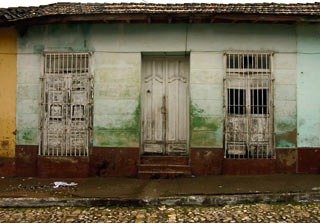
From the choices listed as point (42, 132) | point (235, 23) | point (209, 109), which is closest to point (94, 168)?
point (42, 132)

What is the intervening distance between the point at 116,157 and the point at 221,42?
3.59m

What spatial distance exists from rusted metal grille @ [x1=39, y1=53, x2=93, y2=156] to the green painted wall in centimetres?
18

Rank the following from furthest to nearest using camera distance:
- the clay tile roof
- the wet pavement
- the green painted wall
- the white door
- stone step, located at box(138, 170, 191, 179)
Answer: the white door → the green painted wall → stone step, located at box(138, 170, 191, 179) → the clay tile roof → the wet pavement

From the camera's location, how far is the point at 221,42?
22.3 ft

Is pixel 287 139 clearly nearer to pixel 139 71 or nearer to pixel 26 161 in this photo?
pixel 139 71

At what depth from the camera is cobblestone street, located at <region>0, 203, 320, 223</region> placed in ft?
14.6

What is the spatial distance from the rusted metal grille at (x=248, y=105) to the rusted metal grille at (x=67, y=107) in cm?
324

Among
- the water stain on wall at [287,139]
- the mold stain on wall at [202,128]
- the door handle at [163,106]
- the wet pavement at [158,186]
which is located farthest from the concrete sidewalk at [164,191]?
the door handle at [163,106]

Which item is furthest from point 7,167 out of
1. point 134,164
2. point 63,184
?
point 134,164

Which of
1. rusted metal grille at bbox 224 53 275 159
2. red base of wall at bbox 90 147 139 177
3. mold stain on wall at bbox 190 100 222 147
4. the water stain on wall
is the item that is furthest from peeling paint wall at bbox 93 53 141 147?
the water stain on wall

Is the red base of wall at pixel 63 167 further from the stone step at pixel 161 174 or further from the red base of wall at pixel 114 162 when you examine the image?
the stone step at pixel 161 174

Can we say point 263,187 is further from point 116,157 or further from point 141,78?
point 141,78

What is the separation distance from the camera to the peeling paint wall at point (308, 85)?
6704 mm

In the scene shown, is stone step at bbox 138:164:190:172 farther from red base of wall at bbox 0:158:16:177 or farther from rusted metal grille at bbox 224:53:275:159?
red base of wall at bbox 0:158:16:177
